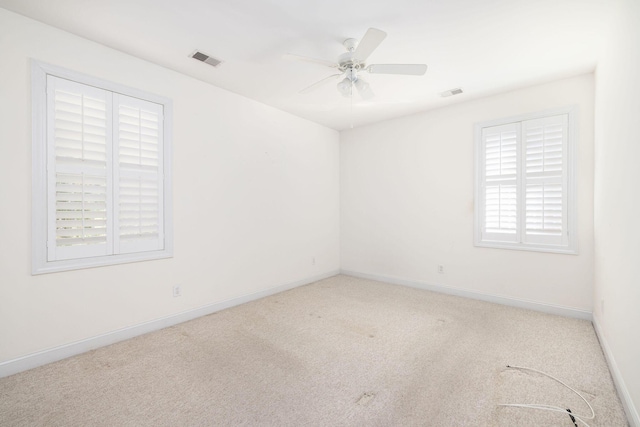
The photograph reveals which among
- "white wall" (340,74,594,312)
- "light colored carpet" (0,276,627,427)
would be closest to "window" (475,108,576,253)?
"white wall" (340,74,594,312)

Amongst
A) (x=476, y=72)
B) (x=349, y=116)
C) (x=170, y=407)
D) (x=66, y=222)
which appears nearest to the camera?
(x=170, y=407)


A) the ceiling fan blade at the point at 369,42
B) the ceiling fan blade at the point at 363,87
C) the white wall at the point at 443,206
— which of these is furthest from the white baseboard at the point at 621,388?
the ceiling fan blade at the point at 363,87

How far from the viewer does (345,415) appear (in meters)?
1.72

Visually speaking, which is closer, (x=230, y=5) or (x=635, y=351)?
(x=635, y=351)

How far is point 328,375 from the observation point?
7.04ft

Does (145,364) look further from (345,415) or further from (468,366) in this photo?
(468,366)

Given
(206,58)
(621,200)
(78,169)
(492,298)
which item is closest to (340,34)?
(206,58)

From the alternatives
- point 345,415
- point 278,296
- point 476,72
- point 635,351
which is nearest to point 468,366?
point 635,351

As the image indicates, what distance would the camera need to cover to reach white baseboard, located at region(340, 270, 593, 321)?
10.5ft

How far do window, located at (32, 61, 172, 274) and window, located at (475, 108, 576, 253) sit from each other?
398cm

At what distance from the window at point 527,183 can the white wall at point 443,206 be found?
0.33ft

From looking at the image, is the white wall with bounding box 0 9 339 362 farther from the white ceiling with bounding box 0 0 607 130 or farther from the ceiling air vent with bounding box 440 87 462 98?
the ceiling air vent with bounding box 440 87 462 98

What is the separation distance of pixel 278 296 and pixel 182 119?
8.59ft

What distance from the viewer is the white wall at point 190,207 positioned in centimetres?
218
